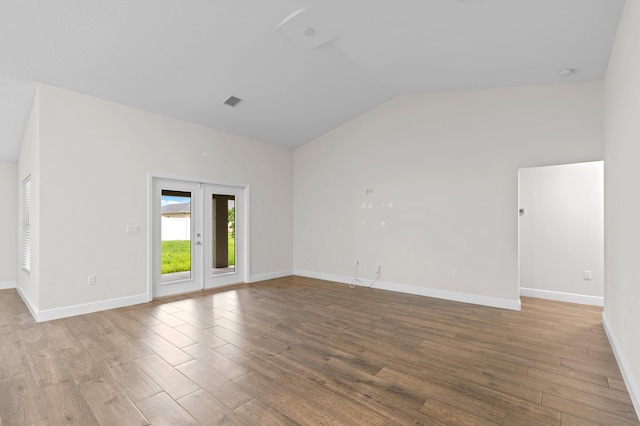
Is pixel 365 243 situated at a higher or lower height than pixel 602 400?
higher

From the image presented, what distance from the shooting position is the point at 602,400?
213 cm

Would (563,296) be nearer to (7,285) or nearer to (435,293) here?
(435,293)

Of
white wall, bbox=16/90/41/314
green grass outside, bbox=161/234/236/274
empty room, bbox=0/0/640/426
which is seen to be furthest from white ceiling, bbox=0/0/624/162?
green grass outside, bbox=161/234/236/274

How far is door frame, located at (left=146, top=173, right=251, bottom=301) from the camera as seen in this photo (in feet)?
15.5

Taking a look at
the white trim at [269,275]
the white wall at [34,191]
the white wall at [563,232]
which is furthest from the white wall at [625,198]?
the white wall at [34,191]

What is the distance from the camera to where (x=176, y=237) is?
5.20 m

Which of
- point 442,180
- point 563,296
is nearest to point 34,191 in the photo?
point 442,180

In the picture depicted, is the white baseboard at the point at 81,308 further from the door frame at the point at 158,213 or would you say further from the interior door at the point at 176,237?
the interior door at the point at 176,237

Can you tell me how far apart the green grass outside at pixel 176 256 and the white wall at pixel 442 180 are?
8.56ft

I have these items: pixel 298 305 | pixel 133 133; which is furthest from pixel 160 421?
pixel 133 133

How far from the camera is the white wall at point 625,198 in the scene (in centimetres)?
211

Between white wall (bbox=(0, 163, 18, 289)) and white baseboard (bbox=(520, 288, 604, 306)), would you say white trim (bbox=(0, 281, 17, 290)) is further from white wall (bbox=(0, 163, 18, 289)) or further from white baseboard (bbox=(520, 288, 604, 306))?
white baseboard (bbox=(520, 288, 604, 306))

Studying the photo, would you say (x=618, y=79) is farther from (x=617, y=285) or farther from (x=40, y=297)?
(x=40, y=297)

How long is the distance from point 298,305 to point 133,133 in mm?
3632
